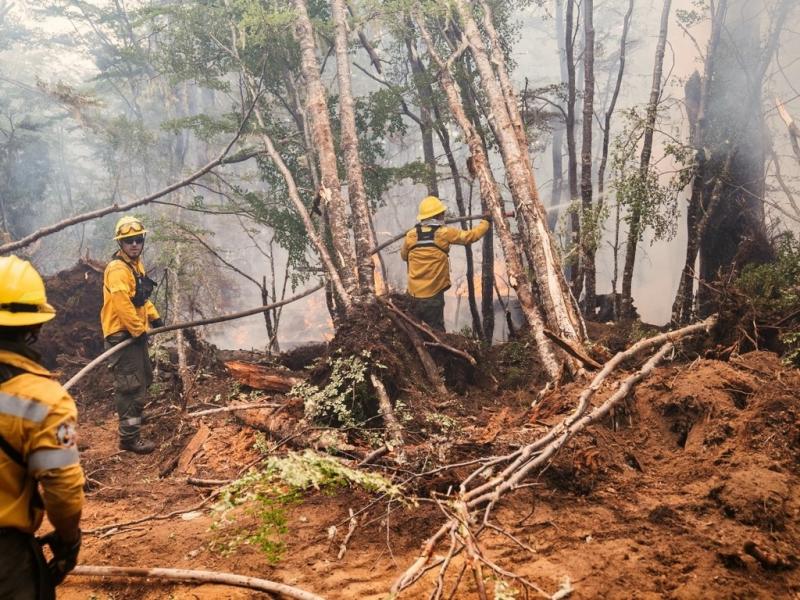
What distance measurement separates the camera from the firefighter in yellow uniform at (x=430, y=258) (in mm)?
8609

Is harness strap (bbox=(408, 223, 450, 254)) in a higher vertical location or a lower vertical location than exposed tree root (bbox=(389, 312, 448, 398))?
higher

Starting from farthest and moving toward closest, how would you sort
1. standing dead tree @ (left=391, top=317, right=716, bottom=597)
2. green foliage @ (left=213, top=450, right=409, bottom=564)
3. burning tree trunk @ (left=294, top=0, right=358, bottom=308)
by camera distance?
burning tree trunk @ (left=294, top=0, right=358, bottom=308) → green foliage @ (left=213, top=450, right=409, bottom=564) → standing dead tree @ (left=391, top=317, right=716, bottom=597)

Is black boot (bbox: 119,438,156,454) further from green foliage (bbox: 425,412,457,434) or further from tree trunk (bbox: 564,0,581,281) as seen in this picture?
tree trunk (bbox: 564,0,581,281)

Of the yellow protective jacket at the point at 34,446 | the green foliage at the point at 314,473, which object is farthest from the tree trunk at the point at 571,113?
the yellow protective jacket at the point at 34,446

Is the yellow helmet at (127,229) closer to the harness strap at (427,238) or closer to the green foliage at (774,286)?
the harness strap at (427,238)

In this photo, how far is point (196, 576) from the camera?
3.23m

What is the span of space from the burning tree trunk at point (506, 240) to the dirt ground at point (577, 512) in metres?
1.52

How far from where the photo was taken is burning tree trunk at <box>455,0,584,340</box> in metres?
6.86

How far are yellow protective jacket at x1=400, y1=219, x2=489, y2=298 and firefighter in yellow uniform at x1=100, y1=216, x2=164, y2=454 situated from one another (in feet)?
14.0

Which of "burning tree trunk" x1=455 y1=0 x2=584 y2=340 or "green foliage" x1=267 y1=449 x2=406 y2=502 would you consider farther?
"burning tree trunk" x1=455 y1=0 x2=584 y2=340

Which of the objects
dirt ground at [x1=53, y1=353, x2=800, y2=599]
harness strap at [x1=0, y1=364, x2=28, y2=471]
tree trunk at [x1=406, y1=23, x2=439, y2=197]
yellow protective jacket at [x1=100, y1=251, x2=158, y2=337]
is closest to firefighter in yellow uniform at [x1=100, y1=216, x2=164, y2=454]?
yellow protective jacket at [x1=100, y1=251, x2=158, y2=337]

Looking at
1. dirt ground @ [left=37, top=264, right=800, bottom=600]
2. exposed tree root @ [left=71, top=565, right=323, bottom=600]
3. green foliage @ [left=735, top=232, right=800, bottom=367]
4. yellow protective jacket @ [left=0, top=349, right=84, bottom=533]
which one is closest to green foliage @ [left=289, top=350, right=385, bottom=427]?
dirt ground @ [left=37, top=264, right=800, bottom=600]

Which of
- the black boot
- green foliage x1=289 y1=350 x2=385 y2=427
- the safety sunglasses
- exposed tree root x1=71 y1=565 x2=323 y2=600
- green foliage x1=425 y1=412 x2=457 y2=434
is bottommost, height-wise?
the black boot

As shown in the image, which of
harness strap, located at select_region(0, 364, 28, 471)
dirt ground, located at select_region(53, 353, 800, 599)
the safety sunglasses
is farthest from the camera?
Result: the safety sunglasses
